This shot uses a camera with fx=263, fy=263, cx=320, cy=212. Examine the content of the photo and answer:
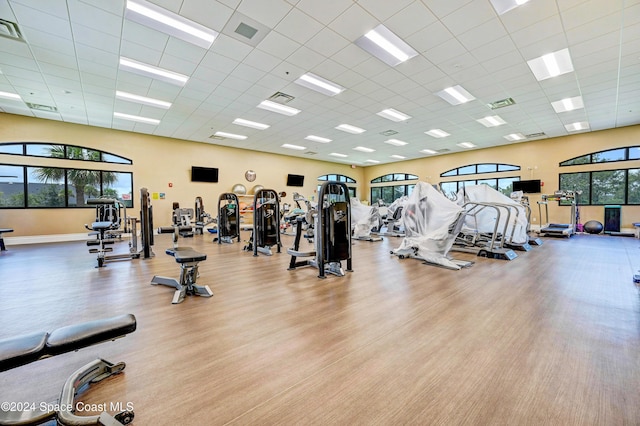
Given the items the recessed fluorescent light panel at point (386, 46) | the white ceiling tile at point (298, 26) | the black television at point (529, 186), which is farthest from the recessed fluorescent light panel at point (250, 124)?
the black television at point (529, 186)

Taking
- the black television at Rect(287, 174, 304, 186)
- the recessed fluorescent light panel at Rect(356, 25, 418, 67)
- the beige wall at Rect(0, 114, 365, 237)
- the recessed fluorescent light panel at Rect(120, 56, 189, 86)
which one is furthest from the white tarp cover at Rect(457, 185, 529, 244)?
the beige wall at Rect(0, 114, 365, 237)

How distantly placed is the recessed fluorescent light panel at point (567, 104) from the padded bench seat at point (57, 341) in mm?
9991

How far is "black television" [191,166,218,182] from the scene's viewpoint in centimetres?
1108

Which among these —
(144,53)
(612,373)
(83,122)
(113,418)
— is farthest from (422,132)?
(83,122)

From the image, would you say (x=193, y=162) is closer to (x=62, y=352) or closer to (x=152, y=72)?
(x=152, y=72)

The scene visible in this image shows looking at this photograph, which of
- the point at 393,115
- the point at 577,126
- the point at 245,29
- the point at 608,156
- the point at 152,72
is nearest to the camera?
the point at 245,29

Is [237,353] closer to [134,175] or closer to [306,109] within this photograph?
[306,109]

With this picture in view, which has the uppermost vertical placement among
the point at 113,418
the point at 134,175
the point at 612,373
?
the point at 134,175

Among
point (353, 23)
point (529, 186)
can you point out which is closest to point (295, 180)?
point (353, 23)

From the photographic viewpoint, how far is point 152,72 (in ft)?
17.7

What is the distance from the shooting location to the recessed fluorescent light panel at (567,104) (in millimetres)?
6930

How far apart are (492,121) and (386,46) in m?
6.09

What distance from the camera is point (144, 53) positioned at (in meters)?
4.69

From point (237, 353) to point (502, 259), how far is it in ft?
17.5
